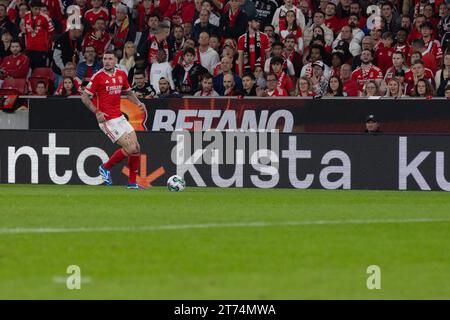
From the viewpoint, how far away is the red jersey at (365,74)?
76.0 feet

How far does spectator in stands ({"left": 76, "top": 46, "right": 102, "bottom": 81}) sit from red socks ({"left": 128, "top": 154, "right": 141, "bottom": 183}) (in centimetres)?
575

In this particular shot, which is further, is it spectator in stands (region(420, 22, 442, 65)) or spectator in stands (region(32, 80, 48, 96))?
spectator in stands (region(32, 80, 48, 96))

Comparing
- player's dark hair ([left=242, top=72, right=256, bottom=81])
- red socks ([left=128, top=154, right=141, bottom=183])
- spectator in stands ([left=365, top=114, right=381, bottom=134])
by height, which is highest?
player's dark hair ([left=242, top=72, right=256, bottom=81])

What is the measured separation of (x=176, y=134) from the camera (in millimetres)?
21500

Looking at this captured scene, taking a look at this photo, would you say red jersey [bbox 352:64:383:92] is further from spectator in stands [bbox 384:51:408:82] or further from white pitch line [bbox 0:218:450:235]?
white pitch line [bbox 0:218:450:235]

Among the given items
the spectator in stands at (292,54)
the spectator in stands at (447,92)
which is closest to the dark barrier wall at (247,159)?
the spectator in stands at (447,92)

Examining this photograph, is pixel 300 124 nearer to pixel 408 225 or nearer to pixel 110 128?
pixel 110 128

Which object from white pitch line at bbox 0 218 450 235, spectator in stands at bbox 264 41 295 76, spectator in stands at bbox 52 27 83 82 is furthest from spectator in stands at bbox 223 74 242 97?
white pitch line at bbox 0 218 450 235

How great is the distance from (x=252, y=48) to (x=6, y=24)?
6006 mm

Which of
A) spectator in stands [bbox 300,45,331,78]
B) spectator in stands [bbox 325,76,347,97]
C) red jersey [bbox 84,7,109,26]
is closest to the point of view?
spectator in stands [bbox 325,76,347,97]

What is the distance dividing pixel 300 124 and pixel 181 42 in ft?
13.7

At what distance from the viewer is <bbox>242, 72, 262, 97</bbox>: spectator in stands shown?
23250 mm

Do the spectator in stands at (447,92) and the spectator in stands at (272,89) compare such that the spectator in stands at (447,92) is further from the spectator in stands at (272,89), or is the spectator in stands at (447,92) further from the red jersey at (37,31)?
the red jersey at (37,31)
